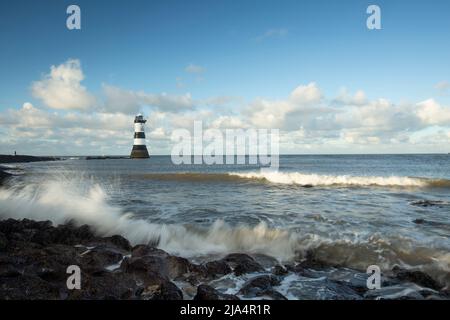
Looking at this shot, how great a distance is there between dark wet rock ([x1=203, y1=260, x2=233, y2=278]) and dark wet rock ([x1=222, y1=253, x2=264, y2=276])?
7.3 inches

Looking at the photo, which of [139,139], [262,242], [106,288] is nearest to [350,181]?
[262,242]

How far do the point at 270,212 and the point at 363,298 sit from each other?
7.29 meters

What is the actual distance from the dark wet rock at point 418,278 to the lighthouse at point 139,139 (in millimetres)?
66605

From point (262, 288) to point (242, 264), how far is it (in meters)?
1.06

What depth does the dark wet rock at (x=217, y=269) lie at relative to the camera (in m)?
6.31

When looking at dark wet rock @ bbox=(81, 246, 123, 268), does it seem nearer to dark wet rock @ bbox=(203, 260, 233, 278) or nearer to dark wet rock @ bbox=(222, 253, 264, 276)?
dark wet rock @ bbox=(203, 260, 233, 278)

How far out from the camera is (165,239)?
9133 mm

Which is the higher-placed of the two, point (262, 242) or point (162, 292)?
point (162, 292)

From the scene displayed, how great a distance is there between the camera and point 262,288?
5.68m

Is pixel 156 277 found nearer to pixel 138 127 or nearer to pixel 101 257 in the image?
pixel 101 257

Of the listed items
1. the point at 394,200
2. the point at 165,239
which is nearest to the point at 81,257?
the point at 165,239

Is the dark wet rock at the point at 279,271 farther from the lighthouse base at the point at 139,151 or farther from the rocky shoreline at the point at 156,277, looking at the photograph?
the lighthouse base at the point at 139,151

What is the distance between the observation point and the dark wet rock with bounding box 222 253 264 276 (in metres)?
6.52

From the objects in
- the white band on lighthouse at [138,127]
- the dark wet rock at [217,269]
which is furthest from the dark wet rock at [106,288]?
the white band on lighthouse at [138,127]
